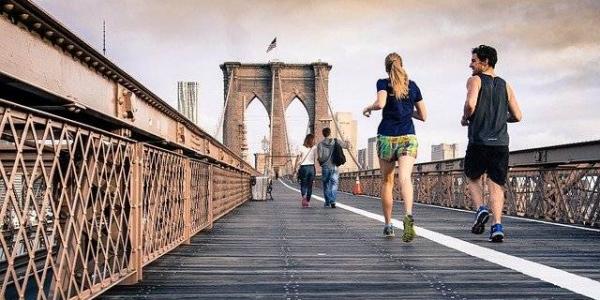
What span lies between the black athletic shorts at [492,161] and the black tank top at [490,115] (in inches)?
2.1

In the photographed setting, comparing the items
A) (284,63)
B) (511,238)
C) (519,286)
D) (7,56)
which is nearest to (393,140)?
(511,238)

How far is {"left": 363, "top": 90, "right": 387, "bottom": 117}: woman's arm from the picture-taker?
5.77 m

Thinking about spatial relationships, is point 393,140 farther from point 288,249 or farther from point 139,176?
point 139,176

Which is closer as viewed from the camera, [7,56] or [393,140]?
[7,56]

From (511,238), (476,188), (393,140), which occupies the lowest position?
(511,238)

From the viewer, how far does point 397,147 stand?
5.77 metres

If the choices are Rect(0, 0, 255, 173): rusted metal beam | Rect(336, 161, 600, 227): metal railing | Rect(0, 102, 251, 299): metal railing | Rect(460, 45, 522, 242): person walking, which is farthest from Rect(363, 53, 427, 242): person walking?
Rect(336, 161, 600, 227): metal railing

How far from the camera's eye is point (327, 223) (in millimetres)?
7730

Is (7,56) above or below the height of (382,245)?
above

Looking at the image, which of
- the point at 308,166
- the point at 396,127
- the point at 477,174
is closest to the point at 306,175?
the point at 308,166

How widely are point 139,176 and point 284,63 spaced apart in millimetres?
79538

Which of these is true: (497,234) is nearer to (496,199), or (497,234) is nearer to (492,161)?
(496,199)

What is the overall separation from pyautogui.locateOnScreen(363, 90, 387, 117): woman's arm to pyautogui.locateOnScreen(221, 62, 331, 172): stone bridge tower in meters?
72.6

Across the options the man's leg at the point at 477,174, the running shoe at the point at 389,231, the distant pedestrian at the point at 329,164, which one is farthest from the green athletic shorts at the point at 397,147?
the distant pedestrian at the point at 329,164
